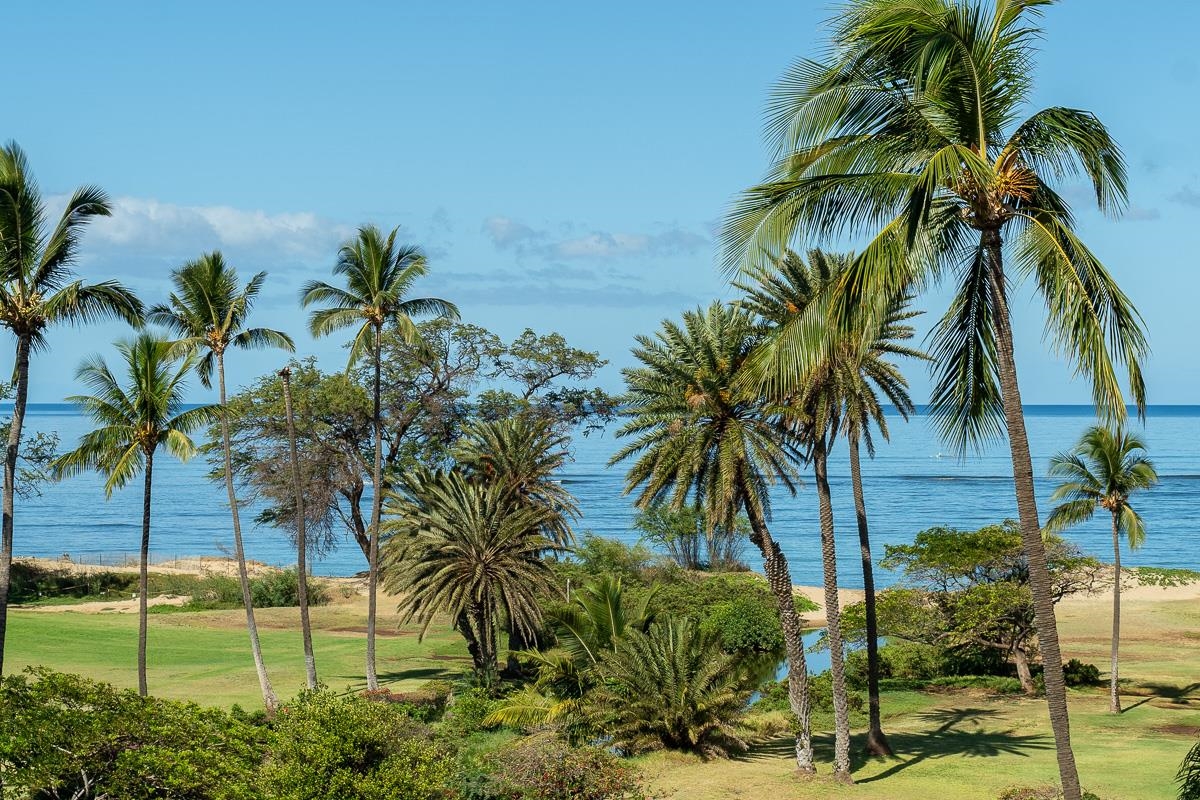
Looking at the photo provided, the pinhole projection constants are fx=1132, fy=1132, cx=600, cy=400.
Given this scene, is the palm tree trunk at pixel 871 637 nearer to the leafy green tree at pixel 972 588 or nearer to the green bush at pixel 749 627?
the leafy green tree at pixel 972 588

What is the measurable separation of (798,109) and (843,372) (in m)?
11.0

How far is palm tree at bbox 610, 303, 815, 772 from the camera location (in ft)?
86.6

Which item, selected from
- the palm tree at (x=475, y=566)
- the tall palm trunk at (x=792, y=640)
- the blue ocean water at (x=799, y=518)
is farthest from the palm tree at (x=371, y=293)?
the blue ocean water at (x=799, y=518)

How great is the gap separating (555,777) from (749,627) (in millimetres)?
25038

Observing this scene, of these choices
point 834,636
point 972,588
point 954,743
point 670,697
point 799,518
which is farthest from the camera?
point 799,518

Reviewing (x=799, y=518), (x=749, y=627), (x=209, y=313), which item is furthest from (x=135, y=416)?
(x=799, y=518)

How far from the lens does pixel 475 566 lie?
3538 centimetres

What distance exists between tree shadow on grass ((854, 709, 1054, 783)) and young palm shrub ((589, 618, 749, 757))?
2.92 metres

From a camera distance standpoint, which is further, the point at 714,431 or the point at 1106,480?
the point at 1106,480

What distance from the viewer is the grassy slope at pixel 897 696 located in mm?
23672

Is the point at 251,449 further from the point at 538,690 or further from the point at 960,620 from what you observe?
the point at 960,620

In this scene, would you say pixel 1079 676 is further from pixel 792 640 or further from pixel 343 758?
pixel 343 758

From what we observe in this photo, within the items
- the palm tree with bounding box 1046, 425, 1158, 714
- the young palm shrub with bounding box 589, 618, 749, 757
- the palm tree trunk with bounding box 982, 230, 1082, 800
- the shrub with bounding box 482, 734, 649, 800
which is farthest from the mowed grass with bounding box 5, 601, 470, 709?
the palm tree trunk with bounding box 982, 230, 1082, 800

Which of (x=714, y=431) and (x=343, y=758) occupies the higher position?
(x=714, y=431)
